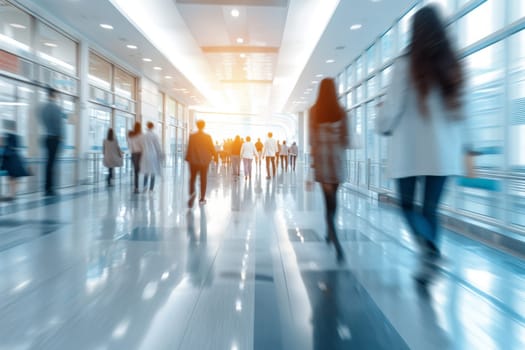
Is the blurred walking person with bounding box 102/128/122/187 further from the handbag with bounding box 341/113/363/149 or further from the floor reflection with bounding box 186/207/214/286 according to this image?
the handbag with bounding box 341/113/363/149

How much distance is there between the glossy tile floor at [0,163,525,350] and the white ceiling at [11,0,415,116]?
5.90 metres

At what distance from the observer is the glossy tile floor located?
73.0 inches

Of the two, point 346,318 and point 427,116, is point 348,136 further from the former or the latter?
point 346,318

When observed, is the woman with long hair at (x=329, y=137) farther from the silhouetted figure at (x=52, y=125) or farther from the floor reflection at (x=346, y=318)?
the silhouetted figure at (x=52, y=125)

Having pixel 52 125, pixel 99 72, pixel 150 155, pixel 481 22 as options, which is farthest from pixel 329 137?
pixel 99 72

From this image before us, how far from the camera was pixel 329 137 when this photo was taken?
3375 mm

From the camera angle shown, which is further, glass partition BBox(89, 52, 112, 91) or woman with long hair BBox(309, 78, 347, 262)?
glass partition BBox(89, 52, 112, 91)

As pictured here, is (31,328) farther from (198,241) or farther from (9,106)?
(9,106)

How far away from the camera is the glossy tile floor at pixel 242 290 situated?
185 centimetres

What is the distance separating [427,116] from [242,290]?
1847 mm

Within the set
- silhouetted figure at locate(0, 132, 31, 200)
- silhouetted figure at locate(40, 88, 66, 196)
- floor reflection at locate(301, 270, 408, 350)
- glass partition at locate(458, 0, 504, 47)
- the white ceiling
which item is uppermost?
the white ceiling

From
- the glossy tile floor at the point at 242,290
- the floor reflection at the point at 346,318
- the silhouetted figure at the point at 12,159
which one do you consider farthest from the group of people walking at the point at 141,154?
the floor reflection at the point at 346,318

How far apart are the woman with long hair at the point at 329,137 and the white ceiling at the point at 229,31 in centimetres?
501

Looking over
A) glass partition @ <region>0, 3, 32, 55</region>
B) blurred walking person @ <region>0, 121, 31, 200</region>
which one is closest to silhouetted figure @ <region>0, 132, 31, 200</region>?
blurred walking person @ <region>0, 121, 31, 200</region>
